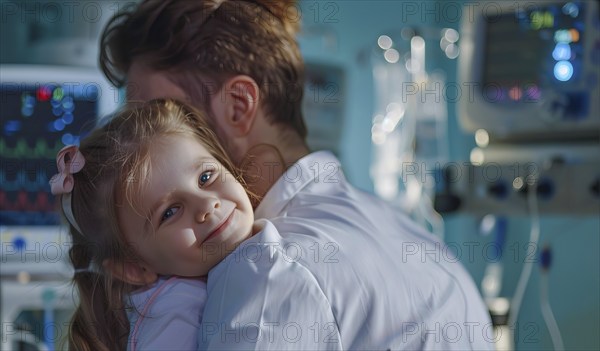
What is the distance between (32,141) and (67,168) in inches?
60.5

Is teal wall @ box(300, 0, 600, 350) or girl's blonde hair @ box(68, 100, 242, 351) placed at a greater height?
girl's blonde hair @ box(68, 100, 242, 351)

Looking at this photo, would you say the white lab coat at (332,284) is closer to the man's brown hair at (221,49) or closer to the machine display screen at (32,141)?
the man's brown hair at (221,49)

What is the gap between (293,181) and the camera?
117 cm

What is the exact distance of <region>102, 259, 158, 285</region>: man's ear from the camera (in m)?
1.22

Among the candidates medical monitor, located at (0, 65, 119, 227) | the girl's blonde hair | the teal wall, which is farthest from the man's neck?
the teal wall

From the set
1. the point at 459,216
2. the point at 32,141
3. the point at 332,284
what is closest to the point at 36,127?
the point at 32,141

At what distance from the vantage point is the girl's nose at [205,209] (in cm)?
116

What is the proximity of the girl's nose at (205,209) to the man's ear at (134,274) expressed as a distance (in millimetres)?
125

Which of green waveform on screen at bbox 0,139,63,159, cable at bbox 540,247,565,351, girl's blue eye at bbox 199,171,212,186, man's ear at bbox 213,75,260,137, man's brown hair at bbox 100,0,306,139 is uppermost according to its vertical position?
man's brown hair at bbox 100,0,306,139

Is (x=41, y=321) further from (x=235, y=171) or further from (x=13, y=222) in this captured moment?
(x=235, y=171)

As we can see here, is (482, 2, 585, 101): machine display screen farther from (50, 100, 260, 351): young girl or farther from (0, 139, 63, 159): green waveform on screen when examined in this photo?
(50, 100, 260, 351): young girl

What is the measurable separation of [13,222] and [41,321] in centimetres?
38

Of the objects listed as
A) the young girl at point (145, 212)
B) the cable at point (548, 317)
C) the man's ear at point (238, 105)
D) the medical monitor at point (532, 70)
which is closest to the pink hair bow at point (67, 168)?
the young girl at point (145, 212)

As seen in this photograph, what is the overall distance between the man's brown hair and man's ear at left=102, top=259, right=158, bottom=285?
12.1 inches
